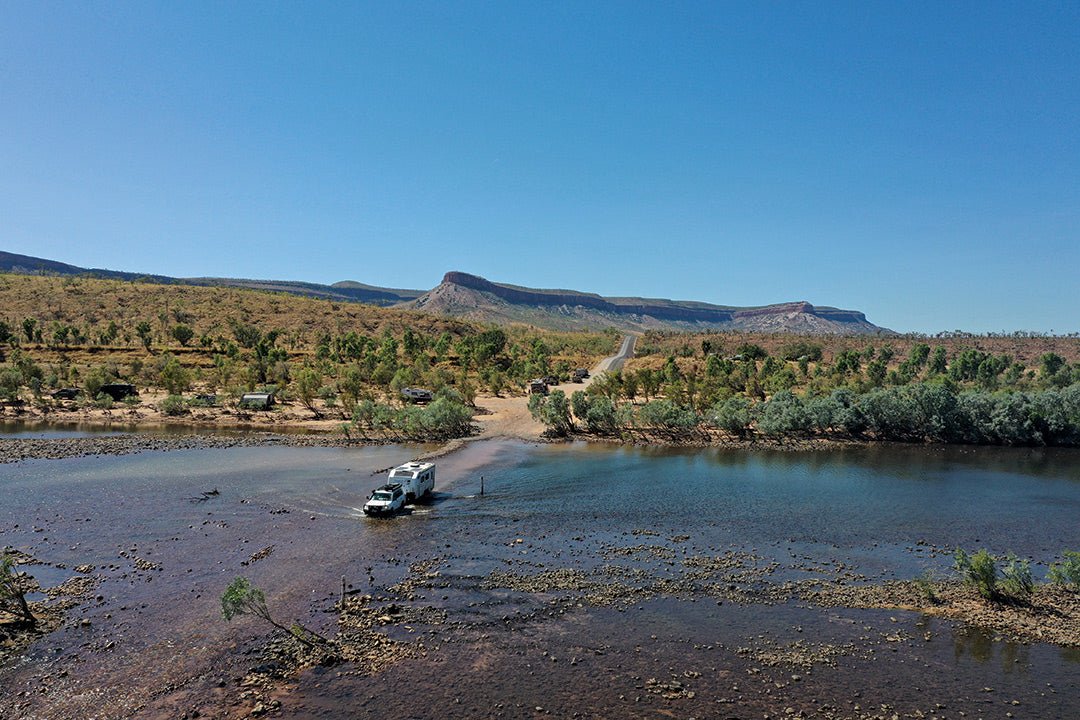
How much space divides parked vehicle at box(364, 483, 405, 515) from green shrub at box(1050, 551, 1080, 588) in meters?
28.3

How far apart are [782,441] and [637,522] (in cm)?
2854

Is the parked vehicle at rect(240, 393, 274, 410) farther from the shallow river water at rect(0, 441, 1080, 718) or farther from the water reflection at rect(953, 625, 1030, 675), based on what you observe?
the water reflection at rect(953, 625, 1030, 675)

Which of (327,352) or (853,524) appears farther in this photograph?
(327,352)

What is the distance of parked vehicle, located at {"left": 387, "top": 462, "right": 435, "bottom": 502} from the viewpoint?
33.3m

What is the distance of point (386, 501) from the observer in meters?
31.1

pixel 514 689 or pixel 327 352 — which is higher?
pixel 327 352

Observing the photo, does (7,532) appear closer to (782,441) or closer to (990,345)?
(782,441)

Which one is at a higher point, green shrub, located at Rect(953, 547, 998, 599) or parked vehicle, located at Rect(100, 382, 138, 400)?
green shrub, located at Rect(953, 547, 998, 599)

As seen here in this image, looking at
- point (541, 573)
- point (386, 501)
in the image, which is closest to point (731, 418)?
point (386, 501)

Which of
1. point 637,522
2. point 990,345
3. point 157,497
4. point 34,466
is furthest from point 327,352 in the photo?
point 990,345

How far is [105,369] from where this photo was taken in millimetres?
74000

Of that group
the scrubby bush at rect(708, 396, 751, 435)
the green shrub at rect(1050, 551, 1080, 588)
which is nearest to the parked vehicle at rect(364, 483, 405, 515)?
the green shrub at rect(1050, 551, 1080, 588)

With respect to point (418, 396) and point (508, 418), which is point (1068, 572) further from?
point (418, 396)

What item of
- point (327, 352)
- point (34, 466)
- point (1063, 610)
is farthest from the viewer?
point (327, 352)
